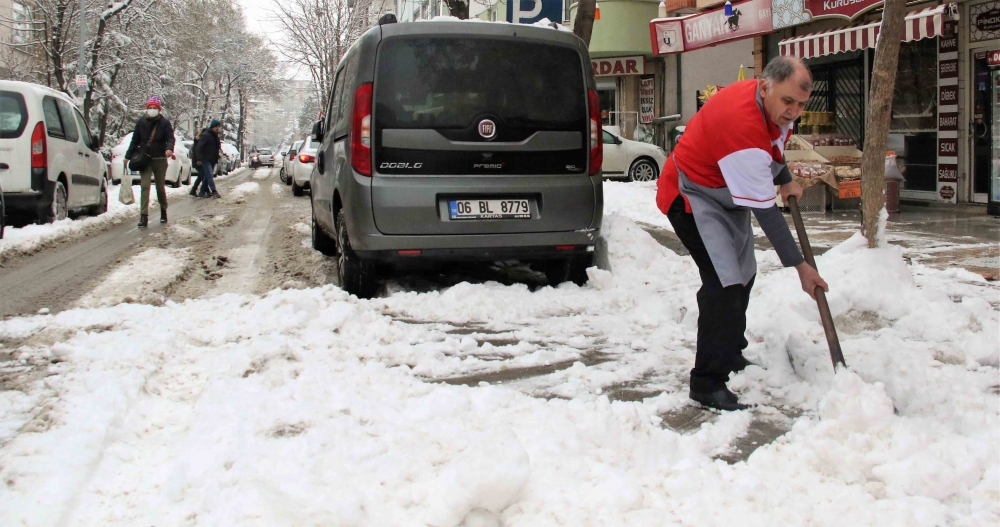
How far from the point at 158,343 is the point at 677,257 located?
4.18 m

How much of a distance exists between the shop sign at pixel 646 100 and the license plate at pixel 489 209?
20607mm

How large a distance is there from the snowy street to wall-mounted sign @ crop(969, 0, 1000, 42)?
26.0 ft

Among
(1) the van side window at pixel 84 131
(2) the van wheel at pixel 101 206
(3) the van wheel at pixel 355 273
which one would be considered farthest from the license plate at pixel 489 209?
(2) the van wheel at pixel 101 206

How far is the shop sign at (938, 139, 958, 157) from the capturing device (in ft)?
44.0

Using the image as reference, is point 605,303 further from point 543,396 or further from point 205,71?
point 205,71

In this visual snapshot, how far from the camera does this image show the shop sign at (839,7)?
13789 mm

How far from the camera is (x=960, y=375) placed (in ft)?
13.4

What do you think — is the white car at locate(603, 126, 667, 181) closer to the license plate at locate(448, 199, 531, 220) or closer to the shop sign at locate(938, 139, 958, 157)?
the shop sign at locate(938, 139, 958, 157)

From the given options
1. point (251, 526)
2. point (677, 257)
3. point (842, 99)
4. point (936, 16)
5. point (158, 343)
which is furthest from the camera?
point (842, 99)

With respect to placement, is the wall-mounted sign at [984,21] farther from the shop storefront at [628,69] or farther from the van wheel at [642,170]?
the shop storefront at [628,69]

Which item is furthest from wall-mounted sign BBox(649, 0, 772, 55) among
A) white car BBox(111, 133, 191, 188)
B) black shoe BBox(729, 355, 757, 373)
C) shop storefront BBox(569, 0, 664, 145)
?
black shoe BBox(729, 355, 757, 373)

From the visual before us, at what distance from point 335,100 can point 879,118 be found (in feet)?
14.1

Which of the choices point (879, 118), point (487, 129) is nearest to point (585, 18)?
point (879, 118)

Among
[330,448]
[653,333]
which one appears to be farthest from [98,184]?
[330,448]
